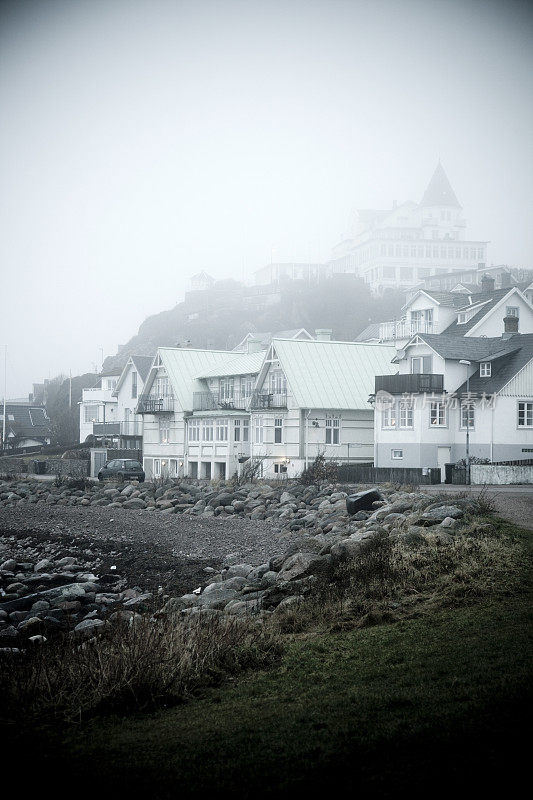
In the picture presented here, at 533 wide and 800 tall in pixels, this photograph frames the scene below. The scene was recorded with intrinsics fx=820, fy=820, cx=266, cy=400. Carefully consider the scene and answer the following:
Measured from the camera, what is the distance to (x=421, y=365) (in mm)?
49062

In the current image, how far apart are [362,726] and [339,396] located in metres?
44.5

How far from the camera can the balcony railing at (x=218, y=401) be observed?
189ft

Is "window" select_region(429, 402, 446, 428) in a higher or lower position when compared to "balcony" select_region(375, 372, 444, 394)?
lower

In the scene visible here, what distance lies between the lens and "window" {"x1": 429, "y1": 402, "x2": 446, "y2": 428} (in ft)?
154

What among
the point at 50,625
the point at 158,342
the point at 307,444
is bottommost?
the point at 50,625

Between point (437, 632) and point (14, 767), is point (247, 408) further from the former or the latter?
point (14, 767)

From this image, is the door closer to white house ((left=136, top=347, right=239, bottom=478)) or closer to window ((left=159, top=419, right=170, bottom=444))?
white house ((left=136, top=347, right=239, bottom=478))

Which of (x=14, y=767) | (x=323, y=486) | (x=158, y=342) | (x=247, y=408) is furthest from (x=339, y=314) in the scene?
(x=14, y=767)

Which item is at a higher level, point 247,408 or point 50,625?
point 247,408

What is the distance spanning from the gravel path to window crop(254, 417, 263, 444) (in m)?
13.5

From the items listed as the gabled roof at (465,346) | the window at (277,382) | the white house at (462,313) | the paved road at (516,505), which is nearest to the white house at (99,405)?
the white house at (462,313)

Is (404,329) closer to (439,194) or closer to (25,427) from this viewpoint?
(25,427)

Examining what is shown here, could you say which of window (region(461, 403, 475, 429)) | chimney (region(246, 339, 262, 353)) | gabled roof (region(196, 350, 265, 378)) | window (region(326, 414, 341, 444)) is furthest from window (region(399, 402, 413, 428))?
chimney (region(246, 339, 262, 353))

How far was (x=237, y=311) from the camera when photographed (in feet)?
428
